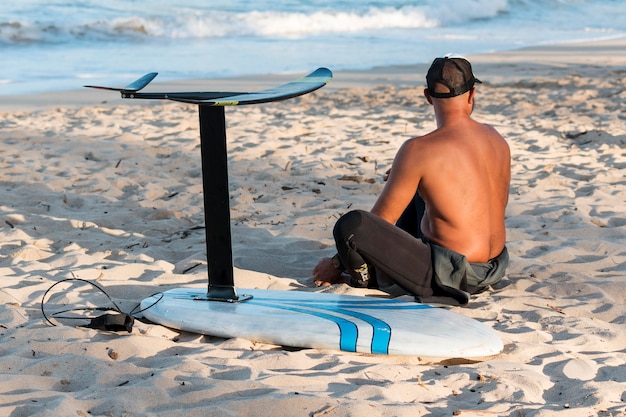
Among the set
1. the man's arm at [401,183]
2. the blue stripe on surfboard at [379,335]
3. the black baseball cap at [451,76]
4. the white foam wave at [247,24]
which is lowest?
the blue stripe on surfboard at [379,335]

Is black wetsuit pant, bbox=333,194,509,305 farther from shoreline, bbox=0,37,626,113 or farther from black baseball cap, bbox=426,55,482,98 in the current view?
shoreline, bbox=0,37,626,113

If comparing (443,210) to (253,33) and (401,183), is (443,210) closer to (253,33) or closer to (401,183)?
(401,183)

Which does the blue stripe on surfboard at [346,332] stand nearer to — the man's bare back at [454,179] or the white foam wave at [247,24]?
the man's bare back at [454,179]

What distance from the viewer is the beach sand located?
9.12ft

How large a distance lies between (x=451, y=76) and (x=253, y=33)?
49.8 ft

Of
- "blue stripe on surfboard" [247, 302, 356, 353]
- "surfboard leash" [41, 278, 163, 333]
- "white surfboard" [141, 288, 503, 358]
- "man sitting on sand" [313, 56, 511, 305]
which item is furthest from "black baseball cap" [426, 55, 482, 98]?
"surfboard leash" [41, 278, 163, 333]

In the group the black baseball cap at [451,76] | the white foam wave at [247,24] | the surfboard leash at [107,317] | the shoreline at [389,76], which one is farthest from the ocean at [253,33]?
the black baseball cap at [451,76]

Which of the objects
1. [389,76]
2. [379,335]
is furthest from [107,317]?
[389,76]

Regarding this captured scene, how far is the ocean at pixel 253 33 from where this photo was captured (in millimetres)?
12492

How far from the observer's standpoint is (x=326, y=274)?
157 inches

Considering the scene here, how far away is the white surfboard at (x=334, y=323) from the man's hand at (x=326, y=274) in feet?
0.90

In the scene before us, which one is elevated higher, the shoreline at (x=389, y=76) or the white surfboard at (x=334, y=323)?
the shoreline at (x=389, y=76)

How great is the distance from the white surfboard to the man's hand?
27cm

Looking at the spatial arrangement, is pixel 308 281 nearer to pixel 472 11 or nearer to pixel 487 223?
pixel 487 223
